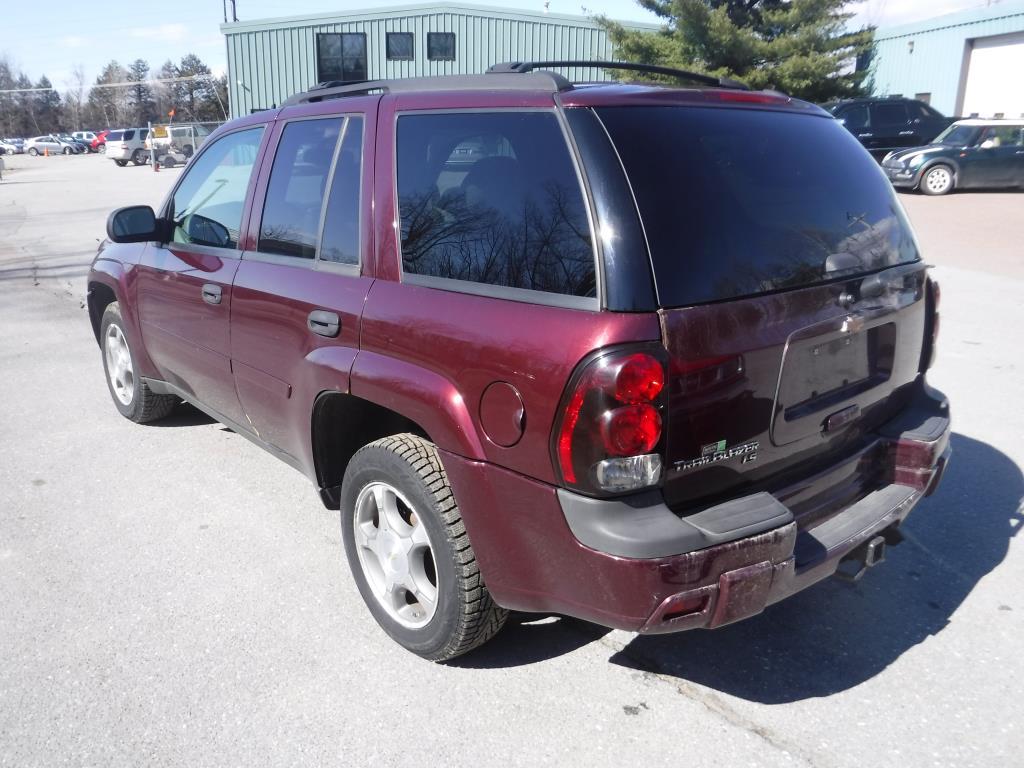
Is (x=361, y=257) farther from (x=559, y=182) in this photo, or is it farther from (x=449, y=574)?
(x=449, y=574)

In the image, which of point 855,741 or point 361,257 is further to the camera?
point 361,257

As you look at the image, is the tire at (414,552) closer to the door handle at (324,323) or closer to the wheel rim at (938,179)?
the door handle at (324,323)

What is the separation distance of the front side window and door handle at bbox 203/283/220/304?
204 mm

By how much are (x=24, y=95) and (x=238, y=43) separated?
90.4 m

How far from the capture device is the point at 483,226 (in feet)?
8.61

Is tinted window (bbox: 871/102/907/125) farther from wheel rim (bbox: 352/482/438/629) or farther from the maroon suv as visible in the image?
wheel rim (bbox: 352/482/438/629)

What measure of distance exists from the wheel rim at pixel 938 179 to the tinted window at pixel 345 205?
17511 mm

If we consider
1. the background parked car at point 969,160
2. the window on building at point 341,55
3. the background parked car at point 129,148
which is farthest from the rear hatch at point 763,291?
the background parked car at point 129,148

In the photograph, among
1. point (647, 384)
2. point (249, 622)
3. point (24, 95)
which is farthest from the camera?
point (24, 95)

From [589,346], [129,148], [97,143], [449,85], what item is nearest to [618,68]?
[449,85]

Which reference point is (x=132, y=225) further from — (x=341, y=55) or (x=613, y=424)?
(x=341, y=55)

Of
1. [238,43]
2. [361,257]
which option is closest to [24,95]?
[238,43]

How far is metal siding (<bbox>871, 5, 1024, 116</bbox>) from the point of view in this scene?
23.3 m

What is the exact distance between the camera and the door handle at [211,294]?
384 centimetres
